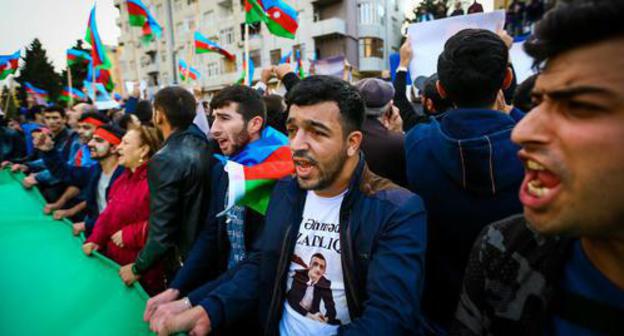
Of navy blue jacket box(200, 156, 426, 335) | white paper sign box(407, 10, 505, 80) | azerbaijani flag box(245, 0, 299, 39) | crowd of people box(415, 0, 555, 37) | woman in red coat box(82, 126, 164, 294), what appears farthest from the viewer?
azerbaijani flag box(245, 0, 299, 39)

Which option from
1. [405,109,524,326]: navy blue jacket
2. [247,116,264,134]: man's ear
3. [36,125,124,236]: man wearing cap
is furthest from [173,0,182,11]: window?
[405,109,524,326]: navy blue jacket

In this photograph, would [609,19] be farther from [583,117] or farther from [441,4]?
[441,4]

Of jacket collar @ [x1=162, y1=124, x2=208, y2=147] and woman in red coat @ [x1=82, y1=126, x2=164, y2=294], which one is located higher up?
jacket collar @ [x1=162, y1=124, x2=208, y2=147]

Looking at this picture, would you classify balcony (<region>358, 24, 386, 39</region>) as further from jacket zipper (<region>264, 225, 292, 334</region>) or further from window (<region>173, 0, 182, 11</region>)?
jacket zipper (<region>264, 225, 292, 334</region>)

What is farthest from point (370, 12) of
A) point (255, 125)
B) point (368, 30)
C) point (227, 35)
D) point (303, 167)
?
point (303, 167)

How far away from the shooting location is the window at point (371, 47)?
96.7 feet

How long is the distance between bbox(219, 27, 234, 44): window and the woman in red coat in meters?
33.0

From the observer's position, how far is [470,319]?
1.16 m

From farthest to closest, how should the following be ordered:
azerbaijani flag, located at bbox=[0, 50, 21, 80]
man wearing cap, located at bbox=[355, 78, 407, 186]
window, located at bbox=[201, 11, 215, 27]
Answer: window, located at bbox=[201, 11, 215, 27]
azerbaijani flag, located at bbox=[0, 50, 21, 80]
man wearing cap, located at bbox=[355, 78, 407, 186]

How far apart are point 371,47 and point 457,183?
98.9 feet

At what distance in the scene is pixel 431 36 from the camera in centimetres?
286

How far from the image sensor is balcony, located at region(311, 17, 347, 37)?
27781mm

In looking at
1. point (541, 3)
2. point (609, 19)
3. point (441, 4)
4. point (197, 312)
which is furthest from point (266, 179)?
point (441, 4)

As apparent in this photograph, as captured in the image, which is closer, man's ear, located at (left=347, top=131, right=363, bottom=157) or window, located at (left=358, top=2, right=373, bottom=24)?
man's ear, located at (left=347, top=131, right=363, bottom=157)
